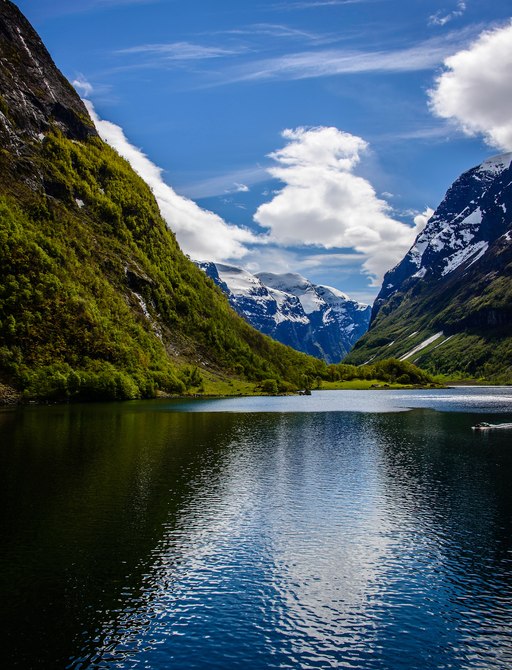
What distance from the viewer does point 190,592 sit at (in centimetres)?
3756

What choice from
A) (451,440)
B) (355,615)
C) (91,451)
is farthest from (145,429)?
(355,615)

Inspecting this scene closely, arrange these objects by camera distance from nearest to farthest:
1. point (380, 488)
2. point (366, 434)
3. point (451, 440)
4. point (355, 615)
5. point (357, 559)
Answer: point (355, 615)
point (357, 559)
point (380, 488)
point (451, 440)
point (366, 434)

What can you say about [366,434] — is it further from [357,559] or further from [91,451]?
[357,559]

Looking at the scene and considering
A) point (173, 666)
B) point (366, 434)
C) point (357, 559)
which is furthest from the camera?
point (366, 434)

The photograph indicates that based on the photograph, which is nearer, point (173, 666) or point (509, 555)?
point (173, 666)

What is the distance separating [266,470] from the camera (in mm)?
77312

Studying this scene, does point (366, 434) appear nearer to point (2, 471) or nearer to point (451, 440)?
point (451, 440)

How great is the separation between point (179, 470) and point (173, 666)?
4628 cm

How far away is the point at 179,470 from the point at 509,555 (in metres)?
43.3

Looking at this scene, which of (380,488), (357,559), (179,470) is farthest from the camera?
(179,470)

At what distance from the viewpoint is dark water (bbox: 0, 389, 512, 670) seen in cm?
3062

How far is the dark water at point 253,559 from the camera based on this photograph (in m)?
30.6

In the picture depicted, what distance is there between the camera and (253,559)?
43.6 metres

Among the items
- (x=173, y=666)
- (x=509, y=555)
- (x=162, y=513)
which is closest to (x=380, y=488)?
(x=509, y=555)
